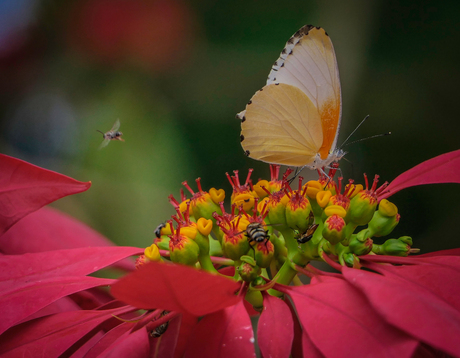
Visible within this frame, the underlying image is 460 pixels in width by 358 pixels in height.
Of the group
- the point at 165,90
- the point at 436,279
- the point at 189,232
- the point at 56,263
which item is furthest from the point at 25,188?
the point at 165,90

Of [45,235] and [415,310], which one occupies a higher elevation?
[415,310]

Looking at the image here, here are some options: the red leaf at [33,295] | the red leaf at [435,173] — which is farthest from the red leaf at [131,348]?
the red leaf at [435,173]

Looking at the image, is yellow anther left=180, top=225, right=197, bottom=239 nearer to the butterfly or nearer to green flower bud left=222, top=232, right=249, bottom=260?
green flower bud left=222, top=232, right=249, bottom=260

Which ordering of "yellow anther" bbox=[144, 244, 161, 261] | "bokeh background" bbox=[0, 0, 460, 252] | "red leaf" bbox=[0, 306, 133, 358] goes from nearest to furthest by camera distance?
"red leaf" bbox=[0, 306, 133, 358] < "yellow anther" bbox=[144, 244, 161, 261] < "bokeh background" bbox=[0, 0, 460, 252]

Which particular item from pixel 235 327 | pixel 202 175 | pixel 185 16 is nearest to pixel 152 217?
pixel 202 175

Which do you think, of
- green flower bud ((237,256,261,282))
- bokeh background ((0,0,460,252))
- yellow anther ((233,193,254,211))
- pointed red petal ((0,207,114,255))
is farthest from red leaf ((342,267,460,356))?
bokeh background ((0,0,460,252))

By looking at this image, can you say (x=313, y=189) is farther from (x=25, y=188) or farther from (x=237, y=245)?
(x=25, y=188)
